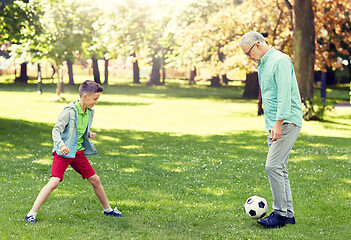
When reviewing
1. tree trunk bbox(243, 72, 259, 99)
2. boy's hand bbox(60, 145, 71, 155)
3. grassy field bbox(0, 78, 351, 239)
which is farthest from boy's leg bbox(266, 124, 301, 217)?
tree trunk bbox(243, 72, 259, 99)

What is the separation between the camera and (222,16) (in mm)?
27094

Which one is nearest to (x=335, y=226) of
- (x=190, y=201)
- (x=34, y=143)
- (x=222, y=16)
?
(x=190, y=201)

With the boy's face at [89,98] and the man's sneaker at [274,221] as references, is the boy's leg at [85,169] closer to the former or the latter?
the boy's face at [89,98]

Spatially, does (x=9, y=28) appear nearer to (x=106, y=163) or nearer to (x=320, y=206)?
(x=106, y=163)

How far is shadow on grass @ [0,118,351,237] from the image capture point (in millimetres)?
6992

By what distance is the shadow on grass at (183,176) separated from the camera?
6.99 metres

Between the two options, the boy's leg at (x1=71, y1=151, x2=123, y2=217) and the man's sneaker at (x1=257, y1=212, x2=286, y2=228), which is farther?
the boy's leg at (x1=71, y1=151, x2=123, y2=217)

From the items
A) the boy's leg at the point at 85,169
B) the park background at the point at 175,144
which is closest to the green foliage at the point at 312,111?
the park background at the point at 175,144

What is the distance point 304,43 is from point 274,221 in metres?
15.4

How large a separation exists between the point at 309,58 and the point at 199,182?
43.3 ft

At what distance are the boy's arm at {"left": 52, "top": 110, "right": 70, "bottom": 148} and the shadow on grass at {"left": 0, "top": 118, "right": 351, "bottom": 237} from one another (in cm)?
117

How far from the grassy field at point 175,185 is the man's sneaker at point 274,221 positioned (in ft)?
0.32

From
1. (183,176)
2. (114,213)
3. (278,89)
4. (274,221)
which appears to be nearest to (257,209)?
(274,221)

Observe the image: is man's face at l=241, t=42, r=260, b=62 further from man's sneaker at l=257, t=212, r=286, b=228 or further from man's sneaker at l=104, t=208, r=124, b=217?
man's sneaker at l=104, t=208, r=124, b=217
